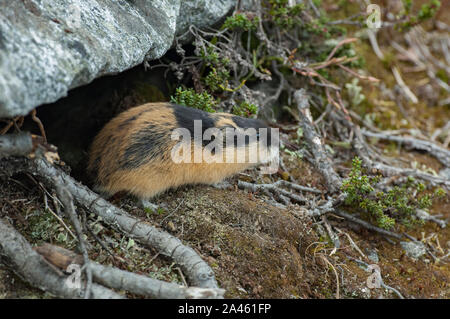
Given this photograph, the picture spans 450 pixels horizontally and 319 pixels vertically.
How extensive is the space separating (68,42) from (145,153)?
1434mm

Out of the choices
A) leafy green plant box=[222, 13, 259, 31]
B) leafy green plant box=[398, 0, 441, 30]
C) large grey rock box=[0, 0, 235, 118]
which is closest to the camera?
large grey rock box=[0, 0, 235, 118]

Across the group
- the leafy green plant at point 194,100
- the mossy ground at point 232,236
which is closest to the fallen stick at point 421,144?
the mossy ground at point 232,236

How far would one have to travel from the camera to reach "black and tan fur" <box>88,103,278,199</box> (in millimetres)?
4383

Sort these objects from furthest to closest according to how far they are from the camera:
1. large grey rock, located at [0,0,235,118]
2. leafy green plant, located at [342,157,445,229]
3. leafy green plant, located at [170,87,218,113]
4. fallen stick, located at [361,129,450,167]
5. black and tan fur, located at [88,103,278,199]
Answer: fallen stick, located at [361,129,450,167] < leafy green plant, located at [170,87,218,113] < leafy green plant, located at [342,157,445,229] < black and tan fur, located at [88,103,278,199] < large grey rock, located at [0,0,235,118]

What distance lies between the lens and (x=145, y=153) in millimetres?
4402

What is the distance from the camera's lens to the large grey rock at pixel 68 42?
9.39 ft

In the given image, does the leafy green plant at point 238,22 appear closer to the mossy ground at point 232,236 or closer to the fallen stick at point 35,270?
the mossy ground at point 232,236

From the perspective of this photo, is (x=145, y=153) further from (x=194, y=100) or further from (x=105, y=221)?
(x=194, y=100)

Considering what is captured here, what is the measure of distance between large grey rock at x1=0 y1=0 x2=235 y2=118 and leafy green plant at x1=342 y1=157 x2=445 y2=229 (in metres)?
2.54

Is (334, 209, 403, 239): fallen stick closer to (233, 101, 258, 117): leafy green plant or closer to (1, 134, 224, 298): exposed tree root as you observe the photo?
(233, 101, 258, 117): leafy green plant

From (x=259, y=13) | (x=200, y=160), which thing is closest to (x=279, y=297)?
(x=200, y=160)

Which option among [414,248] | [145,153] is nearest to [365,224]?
[414,248]

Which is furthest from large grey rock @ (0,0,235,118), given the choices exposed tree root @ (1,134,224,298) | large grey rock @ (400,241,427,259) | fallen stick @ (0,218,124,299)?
large grey rock @ (400,241,427,259)

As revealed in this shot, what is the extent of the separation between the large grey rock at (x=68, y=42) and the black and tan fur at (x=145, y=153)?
2.16 ft
